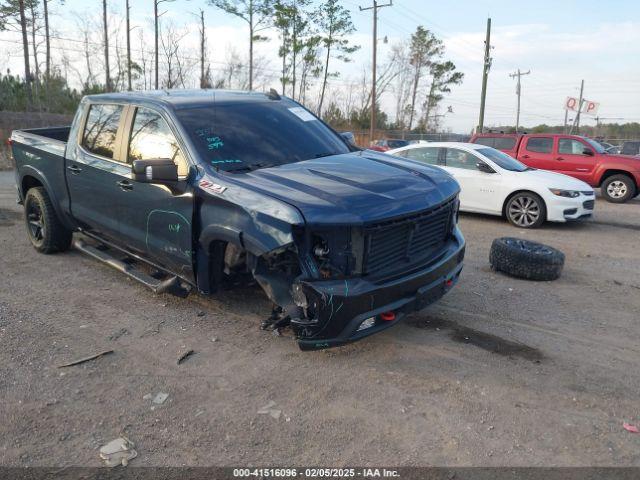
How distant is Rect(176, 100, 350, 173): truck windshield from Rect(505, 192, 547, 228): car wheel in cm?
513

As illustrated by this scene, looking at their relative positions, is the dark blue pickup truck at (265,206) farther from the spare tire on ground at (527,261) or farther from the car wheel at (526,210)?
the car wheel at (526,210)

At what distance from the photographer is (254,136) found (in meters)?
4.26

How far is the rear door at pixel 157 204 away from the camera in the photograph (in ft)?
12.7

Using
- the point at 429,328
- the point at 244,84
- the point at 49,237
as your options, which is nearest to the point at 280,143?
the point at 429,328

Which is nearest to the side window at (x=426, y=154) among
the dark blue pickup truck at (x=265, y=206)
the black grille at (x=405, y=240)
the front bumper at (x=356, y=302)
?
the dark blue pickup truck at (x=265, y=206)

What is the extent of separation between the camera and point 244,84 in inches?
1692

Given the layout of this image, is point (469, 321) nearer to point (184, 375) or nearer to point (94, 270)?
point (184, 375)

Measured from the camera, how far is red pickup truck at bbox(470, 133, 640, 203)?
12.2 meters

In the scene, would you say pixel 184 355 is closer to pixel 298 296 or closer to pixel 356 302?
pixel 298 296

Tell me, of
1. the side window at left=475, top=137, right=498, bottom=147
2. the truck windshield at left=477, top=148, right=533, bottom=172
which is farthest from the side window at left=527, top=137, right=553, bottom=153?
the truck windshield at left=477, top=148, right=533, bottom=172

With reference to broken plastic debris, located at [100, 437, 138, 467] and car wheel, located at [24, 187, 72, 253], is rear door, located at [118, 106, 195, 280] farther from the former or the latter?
car wheel, located at [24, 187, 72, 253]

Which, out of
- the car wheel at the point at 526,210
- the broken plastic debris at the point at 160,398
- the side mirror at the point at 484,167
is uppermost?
the side mirror at the point at 484,167

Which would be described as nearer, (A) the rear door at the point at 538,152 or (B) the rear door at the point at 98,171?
(B) the rear door at the point at 98,171

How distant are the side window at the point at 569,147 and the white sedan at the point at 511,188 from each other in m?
3.55
